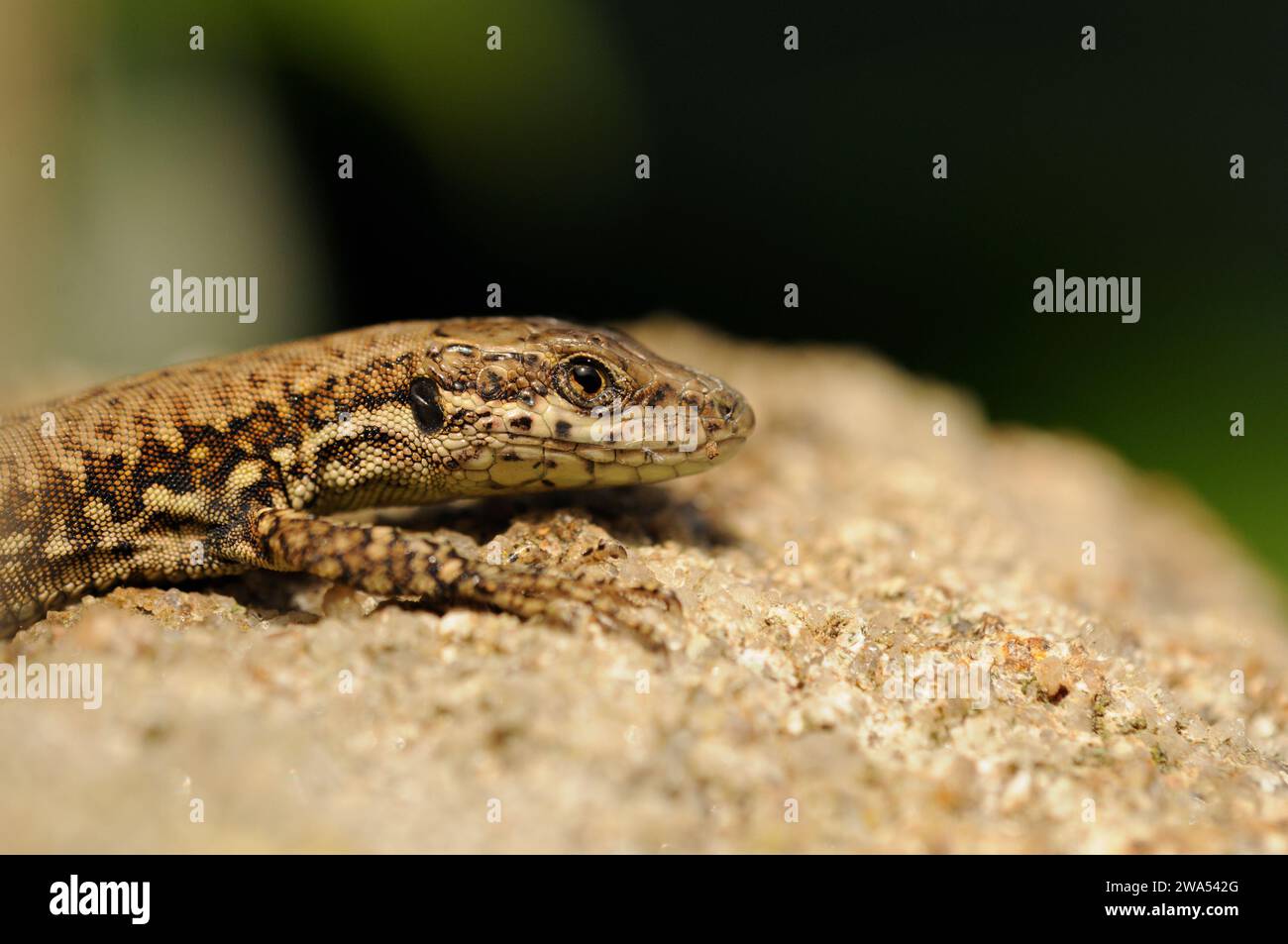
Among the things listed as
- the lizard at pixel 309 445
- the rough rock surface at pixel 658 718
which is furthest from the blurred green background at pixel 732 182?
the rough rock surface at pixel 658 718

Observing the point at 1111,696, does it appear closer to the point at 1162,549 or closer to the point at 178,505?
the point at 178,505

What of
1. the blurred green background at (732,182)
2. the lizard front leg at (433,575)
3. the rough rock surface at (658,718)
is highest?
the blurred green background at (732,182)

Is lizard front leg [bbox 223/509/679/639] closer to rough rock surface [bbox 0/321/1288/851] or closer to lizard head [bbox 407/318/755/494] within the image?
rough rock surface [bbox 0/321/1288/851]

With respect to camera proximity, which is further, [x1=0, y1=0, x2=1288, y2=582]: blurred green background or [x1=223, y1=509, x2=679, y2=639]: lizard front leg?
[x1=0, y1=0, x2=1288, y2=582]: blurred green background

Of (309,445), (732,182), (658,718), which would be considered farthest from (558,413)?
(732,182)

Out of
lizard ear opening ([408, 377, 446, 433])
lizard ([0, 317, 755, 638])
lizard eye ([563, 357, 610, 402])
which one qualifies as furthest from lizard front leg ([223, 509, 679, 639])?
lizard eye ([563, 357, 610, 402])

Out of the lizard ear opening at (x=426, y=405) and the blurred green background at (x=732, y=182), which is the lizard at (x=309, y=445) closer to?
the lizard ear opening at (x=426, y=405)

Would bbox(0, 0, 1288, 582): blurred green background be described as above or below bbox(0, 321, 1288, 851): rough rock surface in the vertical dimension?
above
